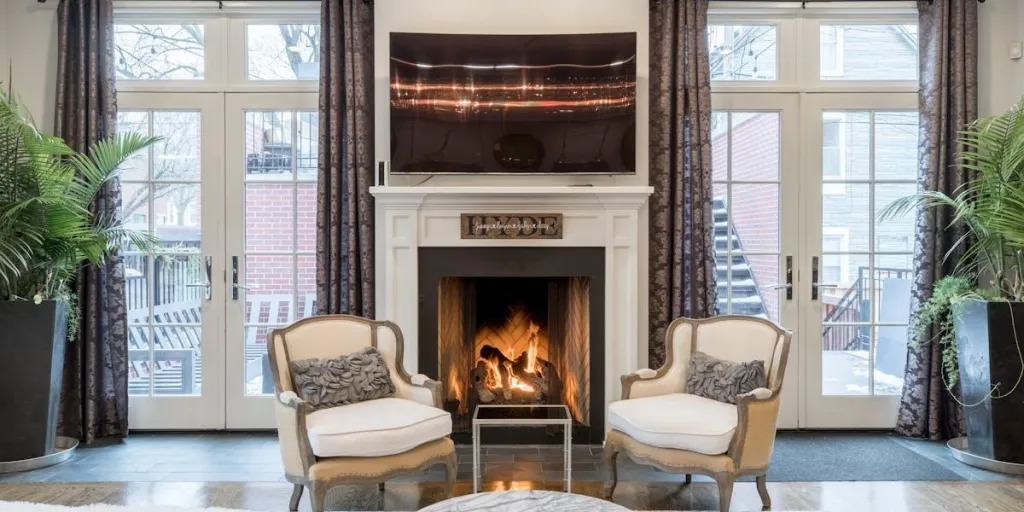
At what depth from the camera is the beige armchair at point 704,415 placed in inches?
110

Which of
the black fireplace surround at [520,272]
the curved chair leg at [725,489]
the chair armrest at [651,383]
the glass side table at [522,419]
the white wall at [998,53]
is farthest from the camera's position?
the white wall at [998,53]

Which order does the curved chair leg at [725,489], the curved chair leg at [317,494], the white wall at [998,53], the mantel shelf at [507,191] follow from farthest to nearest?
the white wall at [998,53]
the mantel shelf at [507,191]
the curved chair leg at [725,489]
the curved chair leg at [317,494]

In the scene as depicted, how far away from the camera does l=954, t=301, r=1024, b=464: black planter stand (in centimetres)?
345

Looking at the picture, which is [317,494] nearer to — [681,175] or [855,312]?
[681,175]

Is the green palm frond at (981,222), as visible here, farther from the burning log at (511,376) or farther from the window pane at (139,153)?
the window pane at (139,153)

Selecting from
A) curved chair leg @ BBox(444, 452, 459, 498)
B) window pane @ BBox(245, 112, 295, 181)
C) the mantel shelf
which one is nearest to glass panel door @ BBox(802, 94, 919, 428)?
the mantel shelf

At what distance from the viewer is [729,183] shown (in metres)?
4.24

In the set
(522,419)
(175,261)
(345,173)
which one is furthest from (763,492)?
(175,261)

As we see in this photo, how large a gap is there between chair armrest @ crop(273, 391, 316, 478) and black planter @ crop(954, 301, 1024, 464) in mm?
3517

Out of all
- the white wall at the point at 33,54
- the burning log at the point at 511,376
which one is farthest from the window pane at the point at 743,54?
the white wall at the point at 33,54

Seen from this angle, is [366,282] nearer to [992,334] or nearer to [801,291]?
[801,291]

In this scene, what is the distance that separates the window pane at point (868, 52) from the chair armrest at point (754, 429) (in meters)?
2.50

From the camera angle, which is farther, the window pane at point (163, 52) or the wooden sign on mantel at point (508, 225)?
the window pane at point (163, 52)

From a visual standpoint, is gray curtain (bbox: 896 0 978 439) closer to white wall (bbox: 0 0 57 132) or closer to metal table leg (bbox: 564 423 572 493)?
metal table leg (bbox: 564 423 572 493)
